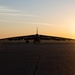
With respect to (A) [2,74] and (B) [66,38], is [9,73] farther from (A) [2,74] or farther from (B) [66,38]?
(B) [66,38]

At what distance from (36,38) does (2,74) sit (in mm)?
79563

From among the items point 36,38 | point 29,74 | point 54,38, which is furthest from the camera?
point 54,38

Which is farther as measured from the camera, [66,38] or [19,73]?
[66,38]

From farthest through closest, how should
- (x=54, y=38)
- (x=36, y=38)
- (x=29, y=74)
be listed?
(x=54, y=38)
(x=36, y=38)
(x=29, y=74)

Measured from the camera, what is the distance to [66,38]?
102312 millimetres

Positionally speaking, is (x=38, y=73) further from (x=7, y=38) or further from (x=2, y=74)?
(x=7, y=38)

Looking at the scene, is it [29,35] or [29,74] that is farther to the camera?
[29,35]

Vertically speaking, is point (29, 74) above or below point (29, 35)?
above

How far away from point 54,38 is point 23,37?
1134cm

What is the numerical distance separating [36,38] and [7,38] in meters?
15.3

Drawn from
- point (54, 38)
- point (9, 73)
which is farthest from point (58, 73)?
point (54, 38)

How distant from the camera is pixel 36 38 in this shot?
9075 cm

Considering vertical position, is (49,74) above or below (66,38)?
above

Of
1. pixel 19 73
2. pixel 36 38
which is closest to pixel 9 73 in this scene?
pixel 19 73
